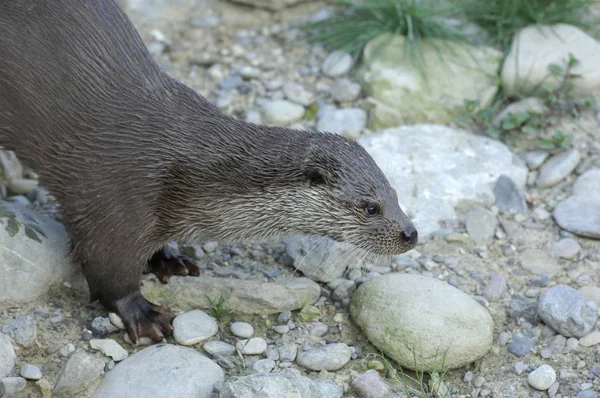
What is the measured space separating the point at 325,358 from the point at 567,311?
0.93 meters

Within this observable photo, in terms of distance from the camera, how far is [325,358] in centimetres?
335

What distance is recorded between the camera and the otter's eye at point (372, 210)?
3.32 metres

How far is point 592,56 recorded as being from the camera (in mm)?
4805

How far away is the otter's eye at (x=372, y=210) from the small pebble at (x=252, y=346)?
0.63 metres

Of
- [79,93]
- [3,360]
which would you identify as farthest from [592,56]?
[3,360]

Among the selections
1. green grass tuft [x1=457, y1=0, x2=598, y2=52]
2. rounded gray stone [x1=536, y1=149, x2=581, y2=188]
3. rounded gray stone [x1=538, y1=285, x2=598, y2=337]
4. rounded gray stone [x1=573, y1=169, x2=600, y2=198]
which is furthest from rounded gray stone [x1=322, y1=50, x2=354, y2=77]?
rounded gray stone [x1=538, y1=285, x2=598, y2=337]

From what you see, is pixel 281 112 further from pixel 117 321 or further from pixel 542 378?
pixel 542 378

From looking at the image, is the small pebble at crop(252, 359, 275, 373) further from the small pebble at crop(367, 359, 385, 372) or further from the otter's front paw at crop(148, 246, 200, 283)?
the otter's front paw at crop(148, 246, 200, 283)

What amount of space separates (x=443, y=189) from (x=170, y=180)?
58.6 inches

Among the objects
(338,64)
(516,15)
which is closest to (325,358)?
(338,64)

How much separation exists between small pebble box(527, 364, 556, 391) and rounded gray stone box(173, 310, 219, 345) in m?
1.17

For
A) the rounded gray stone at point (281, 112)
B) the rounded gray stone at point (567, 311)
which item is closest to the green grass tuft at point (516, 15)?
the rounded gray stone at point (281, 112)

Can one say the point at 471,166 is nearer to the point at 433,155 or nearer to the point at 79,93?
the point at 433,155

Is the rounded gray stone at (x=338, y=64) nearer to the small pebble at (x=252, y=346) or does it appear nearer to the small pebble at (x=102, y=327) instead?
the small pebble at (x=252, y=346)
